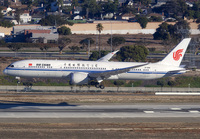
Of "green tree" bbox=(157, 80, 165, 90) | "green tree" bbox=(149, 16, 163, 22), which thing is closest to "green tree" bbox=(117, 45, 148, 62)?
"green tree" bbox=(157, 80, 165, 90)

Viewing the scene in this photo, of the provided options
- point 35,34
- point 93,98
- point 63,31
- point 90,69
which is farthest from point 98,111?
point 63,31

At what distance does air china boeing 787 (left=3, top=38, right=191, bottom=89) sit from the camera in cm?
6356

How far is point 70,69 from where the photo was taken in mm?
64688

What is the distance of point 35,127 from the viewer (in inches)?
1581

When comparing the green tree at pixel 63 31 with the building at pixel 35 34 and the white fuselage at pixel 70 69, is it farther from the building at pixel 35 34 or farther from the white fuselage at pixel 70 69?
the white fuselage at pixel 70 69

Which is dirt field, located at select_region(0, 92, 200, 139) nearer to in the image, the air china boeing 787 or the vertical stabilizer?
the air china boeing 787

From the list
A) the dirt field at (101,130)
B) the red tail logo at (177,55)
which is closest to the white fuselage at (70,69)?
the red tail logo at (177,55)

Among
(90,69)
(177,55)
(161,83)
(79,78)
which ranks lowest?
(161,83)

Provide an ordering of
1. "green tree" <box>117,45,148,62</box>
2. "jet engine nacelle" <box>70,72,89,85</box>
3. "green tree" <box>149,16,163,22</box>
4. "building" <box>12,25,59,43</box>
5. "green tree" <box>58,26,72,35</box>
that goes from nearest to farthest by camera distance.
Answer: "jet engine nacelle" <box>70,72,89,85</box>
"green tree" <box>117,45,148,62</box>
"building" <box>12,25,59,43</box>
"green tree" <box>58,26,72,35</box>
"green tree" <box>149,16,163,22</box>

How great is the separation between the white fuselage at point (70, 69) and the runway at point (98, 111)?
32.8 ft

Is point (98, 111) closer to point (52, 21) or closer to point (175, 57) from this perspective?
point (175, 57)

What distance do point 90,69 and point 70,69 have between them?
3473mm

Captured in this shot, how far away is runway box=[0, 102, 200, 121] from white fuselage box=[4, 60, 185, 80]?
32.8 feet

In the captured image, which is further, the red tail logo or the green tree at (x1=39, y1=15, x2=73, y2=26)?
the green tree at (x1=39, y1=15, x2=73, y2=26)
